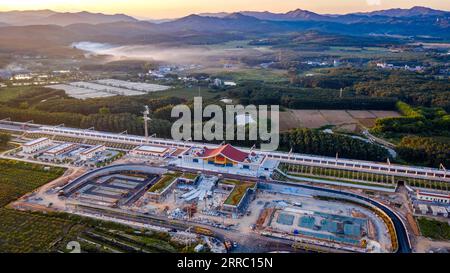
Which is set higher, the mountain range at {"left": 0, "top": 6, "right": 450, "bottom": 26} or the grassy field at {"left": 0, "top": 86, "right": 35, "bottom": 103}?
the mountain range at {"left": 0, "top": 6, "right": 450, "bottom": 26}

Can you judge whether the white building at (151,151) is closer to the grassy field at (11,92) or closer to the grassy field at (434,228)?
the grassy field at (434,228)

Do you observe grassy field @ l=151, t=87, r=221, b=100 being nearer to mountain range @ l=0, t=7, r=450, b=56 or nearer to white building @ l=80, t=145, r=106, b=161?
white building @ l=80, t=145, r=106, b=161

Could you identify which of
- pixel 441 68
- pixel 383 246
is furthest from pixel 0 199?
pixel 441 68

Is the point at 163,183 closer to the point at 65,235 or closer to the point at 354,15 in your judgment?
the point at 65,235

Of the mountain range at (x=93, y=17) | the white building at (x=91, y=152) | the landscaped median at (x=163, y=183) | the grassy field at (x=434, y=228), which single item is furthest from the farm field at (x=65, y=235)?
the mountain range at (x=93, y=17)

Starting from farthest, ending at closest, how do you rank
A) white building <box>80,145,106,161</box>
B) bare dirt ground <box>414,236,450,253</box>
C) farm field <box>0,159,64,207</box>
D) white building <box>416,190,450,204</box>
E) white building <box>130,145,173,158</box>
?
white building <box>130,145,173,158</box> < white building <box>80,145,106,161</box> < farm field <box>0,159,64,207</box> < white building <box>416,190,450,204</box> < bare dirt ground <box>414,236,450,253</box>

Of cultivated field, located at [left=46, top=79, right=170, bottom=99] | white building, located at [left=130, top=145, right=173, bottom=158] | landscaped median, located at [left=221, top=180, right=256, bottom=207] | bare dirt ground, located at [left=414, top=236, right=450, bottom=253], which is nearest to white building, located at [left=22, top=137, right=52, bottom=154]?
white building, located at [left=130, top=145, right=173, bottom=158]
